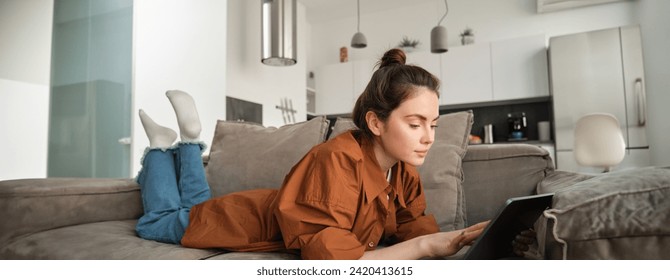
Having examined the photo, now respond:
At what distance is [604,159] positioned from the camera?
10.6 ft

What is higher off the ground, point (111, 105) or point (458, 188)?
point (111, 105)

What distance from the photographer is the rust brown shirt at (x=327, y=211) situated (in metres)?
0.88

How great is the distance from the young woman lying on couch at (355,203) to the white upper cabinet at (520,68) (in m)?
3.97

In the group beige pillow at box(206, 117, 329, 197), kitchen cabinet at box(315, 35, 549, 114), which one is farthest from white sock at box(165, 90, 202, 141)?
kitchen cabinet at box(315, 35, 549, 114)

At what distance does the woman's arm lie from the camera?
2.85 ft

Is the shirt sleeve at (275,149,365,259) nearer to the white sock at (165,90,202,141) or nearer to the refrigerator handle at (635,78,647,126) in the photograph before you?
the white sock at (165,90,202,141)

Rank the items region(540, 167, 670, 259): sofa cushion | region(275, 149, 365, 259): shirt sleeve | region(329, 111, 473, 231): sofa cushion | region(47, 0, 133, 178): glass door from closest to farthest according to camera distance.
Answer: region(540, 167, 670, 259): sofa cushion < region(275, 149, 365, 259): shirt sleeve < region(329, 111, 473, 231): sofa cushion < region(47, 0, 133, 178): glass door

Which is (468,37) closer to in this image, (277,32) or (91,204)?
(277,32)

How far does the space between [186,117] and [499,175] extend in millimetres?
1094

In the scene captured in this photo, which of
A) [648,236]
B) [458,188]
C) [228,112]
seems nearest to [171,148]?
[458,188]

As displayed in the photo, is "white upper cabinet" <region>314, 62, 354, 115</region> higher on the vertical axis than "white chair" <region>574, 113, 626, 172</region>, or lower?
higher

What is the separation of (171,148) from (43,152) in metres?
1.51

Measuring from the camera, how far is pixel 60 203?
138 centimetres
